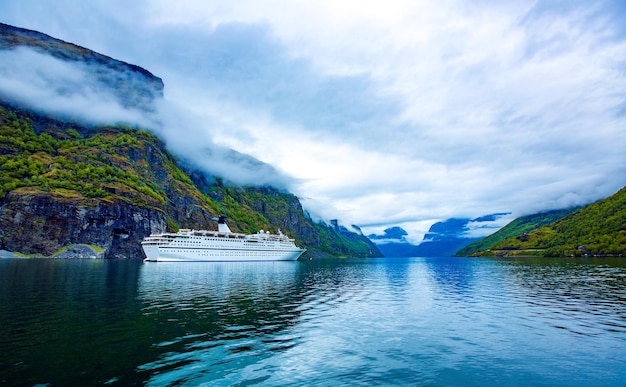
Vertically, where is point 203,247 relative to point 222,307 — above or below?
above

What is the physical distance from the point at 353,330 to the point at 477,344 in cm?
939

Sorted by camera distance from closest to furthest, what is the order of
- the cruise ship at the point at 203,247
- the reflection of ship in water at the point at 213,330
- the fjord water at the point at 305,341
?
the fjord water at the point at 305,341, the reflection of ship in water at the point at 213,330, the cruise ship at the point at 203,247

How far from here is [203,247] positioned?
171 meters

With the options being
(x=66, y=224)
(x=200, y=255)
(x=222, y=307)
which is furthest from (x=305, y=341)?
(x=66, y=224)

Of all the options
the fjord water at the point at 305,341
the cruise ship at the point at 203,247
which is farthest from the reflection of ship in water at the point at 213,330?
the cruise ship at the point at 203,247

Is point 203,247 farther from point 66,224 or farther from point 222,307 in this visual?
point 222,307

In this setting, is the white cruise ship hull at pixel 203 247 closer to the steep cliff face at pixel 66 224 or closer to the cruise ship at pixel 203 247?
the cruise ship at pixel 203 247

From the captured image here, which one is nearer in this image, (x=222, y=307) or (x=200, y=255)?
(x=222, y=307)

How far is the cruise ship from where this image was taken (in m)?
155

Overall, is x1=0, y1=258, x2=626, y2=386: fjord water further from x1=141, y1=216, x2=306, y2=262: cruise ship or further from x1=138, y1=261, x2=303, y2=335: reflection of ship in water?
x1=141, y1=216, x2=306, y2=262: cruise ship

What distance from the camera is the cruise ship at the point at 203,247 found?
154750 mm

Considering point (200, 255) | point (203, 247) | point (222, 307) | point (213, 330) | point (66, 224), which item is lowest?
point (200, 255)

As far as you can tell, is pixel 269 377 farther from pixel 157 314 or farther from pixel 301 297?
pixel 301 297

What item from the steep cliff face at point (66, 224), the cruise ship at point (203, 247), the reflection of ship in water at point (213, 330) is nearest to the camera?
the reflection of ship in water at point (213, 330)
